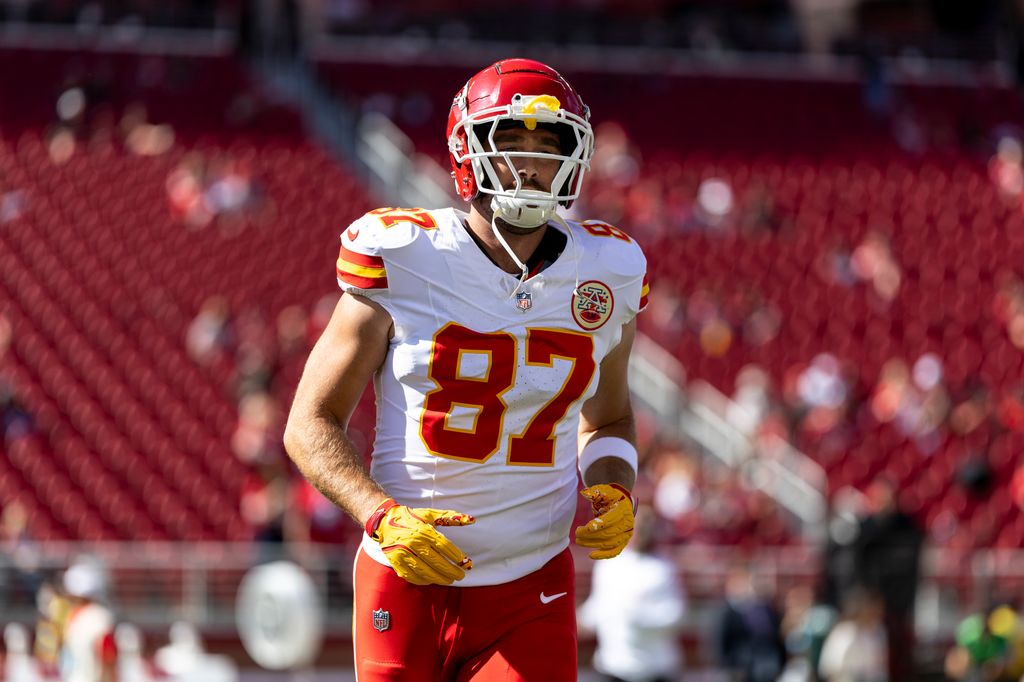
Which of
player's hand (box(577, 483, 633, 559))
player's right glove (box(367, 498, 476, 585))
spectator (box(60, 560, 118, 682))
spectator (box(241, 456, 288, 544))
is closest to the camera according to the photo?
player's right glove (box(367, 498, 476, 585))

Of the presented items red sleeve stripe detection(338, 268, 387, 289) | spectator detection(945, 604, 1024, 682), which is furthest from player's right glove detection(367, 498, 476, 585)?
spectator detection(945, 604, 1024, 682)

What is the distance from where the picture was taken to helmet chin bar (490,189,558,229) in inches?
140

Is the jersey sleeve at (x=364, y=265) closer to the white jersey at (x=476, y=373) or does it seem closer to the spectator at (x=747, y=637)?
the white jersey at (x=476, y=373)

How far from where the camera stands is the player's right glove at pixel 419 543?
3.33 meters

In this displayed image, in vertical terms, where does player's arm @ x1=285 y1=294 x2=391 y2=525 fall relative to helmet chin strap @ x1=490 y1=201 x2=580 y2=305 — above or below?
below

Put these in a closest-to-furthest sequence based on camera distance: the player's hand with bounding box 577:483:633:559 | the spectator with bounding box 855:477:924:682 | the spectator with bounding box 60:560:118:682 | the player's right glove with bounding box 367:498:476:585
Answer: the player's right glove with bounding box 367:498:476:585 → the player's hand with bounding box 577:483:633:559 → the spectator with bounding box 60:560:118:682 → the spectator with bounding box 855:477:924:682

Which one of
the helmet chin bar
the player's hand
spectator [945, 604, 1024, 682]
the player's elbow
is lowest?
spectator [945, 604, 1024, 682]

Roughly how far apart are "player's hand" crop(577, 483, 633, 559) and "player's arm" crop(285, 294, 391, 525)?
1.52 feet

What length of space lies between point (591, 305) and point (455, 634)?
737 millimetres

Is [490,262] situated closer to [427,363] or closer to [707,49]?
[427,363]

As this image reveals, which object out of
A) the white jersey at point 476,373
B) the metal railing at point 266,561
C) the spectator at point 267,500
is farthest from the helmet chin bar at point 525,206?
the spectator at point 267,500

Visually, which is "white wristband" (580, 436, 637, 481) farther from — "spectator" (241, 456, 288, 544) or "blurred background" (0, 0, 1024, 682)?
"spectator" (241, 456, 288, 544)

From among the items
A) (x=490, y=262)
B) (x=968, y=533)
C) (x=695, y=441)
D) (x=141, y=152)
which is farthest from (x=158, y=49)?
(x=490, y=262)

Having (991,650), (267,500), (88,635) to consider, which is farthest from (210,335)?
(991,650)
